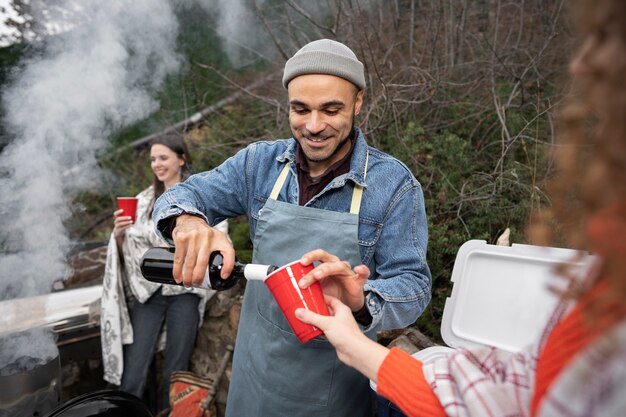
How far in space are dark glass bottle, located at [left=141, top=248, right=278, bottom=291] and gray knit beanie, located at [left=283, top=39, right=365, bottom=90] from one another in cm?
74

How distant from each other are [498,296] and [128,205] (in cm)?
242

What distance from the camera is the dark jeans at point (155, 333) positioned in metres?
3.25

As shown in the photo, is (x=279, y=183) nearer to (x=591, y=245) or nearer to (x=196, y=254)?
(x=196, y=254)

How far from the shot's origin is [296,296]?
1.19 m

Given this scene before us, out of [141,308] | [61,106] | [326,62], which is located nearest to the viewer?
[326,62]

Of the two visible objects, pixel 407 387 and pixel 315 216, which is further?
pixel 315 216

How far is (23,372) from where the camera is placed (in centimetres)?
248

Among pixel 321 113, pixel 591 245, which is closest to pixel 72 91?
pixel 321 113

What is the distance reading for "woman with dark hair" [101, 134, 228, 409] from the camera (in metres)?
3.18

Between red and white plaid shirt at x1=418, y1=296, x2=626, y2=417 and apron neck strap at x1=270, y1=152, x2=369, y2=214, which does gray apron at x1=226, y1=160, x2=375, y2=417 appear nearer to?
apron neck strap at x1=270, y1=152, x2=369, y2=214

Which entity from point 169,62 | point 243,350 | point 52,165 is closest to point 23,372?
point 243,350

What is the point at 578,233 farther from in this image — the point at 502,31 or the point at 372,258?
the point at 502,31

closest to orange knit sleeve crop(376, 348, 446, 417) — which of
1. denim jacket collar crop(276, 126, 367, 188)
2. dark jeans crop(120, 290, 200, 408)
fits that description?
denim jacket collar crop(276, 126, 367, 188)

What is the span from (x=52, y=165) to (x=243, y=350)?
106 inches
